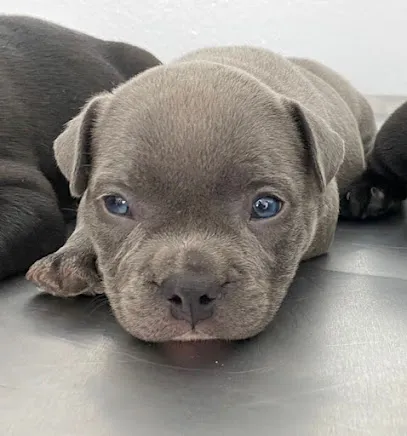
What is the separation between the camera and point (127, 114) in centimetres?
269

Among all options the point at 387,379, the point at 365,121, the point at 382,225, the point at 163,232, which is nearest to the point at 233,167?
the point at 163,232

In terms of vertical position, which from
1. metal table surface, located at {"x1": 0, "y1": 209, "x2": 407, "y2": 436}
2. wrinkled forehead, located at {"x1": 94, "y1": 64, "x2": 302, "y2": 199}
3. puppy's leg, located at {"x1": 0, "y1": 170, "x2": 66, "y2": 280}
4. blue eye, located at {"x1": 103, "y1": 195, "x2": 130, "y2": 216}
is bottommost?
puppy's leg, located at {"x1": 0, "y1": 170, "x2": 66, "y2": 280}

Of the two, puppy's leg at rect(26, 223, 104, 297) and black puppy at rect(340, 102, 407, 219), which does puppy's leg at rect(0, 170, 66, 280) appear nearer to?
puppy's leg at rect(26, 223, 104, 297)

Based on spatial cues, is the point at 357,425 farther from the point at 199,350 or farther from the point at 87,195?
the point at 87,195

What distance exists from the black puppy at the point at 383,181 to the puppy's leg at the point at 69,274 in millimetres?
1586

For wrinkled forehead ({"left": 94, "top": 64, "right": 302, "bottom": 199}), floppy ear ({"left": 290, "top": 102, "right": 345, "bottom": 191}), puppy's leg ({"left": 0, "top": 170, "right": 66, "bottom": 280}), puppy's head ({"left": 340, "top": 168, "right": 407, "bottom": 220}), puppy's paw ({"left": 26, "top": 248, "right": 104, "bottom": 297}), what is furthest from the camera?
puppy's head ({"left": 340, "top": 168, "right": 407, "bottom": 220})

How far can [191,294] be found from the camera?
2.27 m

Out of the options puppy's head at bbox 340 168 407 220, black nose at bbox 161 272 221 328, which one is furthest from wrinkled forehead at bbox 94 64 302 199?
puppy's head at bbox 340 168 407 220

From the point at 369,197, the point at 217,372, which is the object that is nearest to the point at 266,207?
the point at 217,372

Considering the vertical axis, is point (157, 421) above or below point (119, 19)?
above

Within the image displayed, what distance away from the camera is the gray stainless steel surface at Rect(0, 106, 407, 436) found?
207 centimetres

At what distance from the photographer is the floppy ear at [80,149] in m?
2.79

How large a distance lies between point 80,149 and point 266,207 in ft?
2.27

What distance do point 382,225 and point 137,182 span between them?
1.84 m
